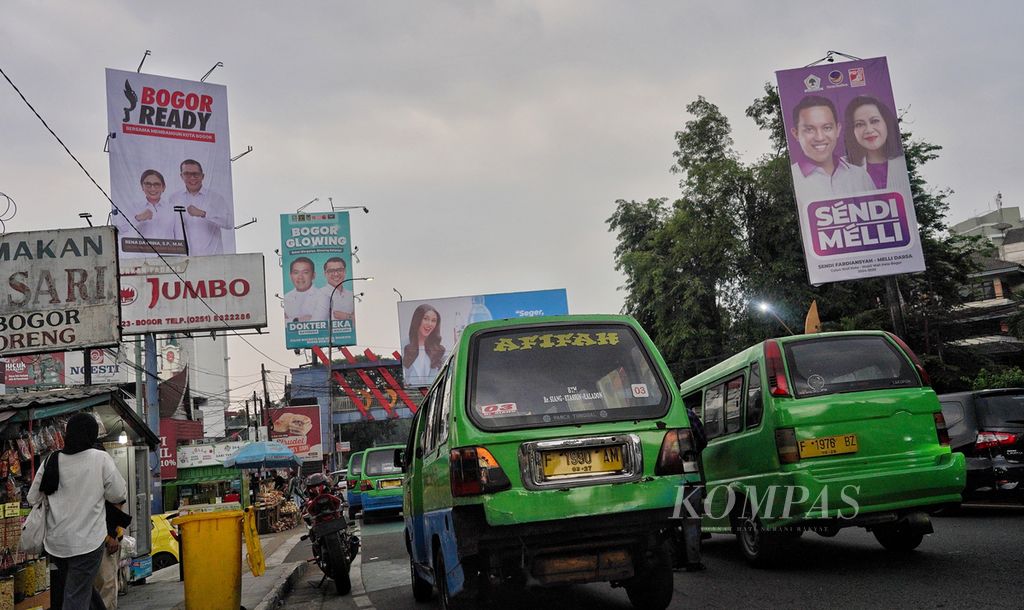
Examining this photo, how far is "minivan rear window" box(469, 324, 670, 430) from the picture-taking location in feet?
18.5

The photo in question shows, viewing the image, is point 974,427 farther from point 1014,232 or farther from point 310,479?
point 1014,232

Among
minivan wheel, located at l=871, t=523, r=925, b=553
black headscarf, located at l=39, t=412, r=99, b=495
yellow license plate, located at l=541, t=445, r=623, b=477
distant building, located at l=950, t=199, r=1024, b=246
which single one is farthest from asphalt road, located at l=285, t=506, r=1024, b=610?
distant building, located at l=950, t=199, r=1024, b=246

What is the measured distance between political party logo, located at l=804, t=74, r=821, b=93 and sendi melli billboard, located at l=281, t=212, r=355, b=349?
111 ft

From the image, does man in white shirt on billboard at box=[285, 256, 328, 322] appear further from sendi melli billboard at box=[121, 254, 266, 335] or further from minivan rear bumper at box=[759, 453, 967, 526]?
minivan rear bumper at box=[759, 453, 967, 526]

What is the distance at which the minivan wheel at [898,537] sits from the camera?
807cm

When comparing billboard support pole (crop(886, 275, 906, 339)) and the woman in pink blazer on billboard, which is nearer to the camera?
billboard support pole (crop(886, 275, 906, 339))

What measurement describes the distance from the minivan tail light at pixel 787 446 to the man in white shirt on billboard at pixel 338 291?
150 ft

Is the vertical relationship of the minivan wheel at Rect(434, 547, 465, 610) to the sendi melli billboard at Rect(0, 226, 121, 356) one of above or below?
below

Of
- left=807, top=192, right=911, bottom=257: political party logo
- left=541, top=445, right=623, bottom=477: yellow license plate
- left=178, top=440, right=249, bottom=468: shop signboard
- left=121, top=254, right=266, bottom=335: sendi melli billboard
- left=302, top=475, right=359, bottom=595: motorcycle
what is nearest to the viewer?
left=541, top=445, right=623, bottom=477: yellow license plate

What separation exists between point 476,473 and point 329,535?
218 inches

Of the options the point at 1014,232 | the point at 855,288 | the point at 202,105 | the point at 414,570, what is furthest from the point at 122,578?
the point at 1014,232

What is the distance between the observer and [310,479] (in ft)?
36.9

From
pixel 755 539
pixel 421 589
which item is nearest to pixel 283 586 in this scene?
pixel 421 589

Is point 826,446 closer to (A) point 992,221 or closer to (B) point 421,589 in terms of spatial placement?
(B) point 421,589
